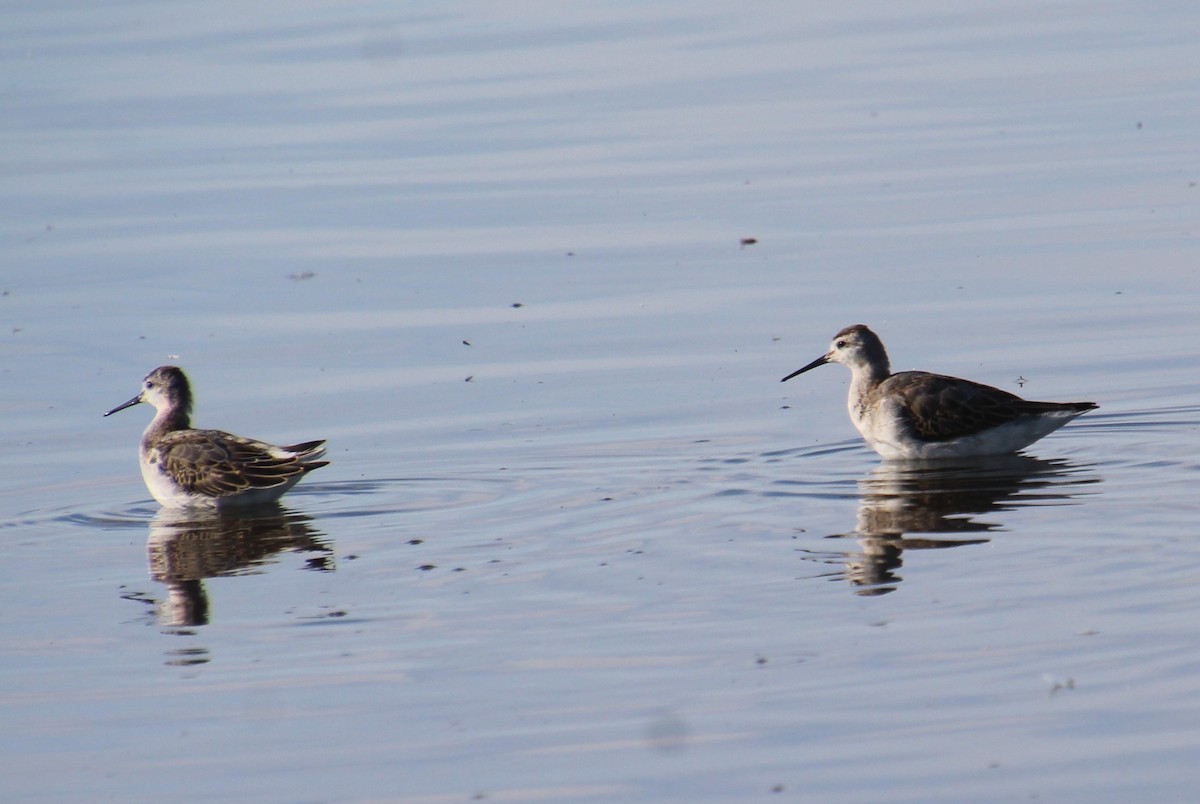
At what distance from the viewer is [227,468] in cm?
1279

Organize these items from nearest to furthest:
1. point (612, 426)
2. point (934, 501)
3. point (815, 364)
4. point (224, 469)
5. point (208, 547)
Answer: point (208, 547)
point (934, 501)
point (224, 469)
point (612, 426)
point (815, 364)

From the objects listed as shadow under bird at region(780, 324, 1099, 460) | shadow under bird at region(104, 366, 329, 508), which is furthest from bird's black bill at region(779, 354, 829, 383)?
shadow under bird at region(104, 366, 329, 508)

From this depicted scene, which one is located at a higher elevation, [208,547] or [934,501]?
[208,547]

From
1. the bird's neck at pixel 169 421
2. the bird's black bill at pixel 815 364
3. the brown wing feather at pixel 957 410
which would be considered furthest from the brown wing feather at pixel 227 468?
the brown wing feather at pixel 957 410

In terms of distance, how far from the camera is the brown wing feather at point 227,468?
1271 cm

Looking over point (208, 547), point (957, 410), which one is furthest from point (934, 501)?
point (208, 547)

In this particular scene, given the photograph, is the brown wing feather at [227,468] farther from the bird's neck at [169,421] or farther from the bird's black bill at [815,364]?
the bird's black bill at [815,364]

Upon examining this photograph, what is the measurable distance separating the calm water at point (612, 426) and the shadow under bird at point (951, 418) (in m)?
0.24

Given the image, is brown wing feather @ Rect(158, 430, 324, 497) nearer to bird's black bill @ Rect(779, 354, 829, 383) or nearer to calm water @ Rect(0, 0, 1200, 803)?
calm water @ Rect(0, 0, 1200, 803)

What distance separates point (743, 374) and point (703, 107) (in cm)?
1200

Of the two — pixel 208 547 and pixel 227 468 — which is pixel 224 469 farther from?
pixel 208 547

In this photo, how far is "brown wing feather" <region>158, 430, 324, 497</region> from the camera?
12.7m

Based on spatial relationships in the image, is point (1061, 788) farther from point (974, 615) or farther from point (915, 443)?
point (915, 443)

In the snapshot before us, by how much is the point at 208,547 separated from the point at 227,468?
3.47 feet
